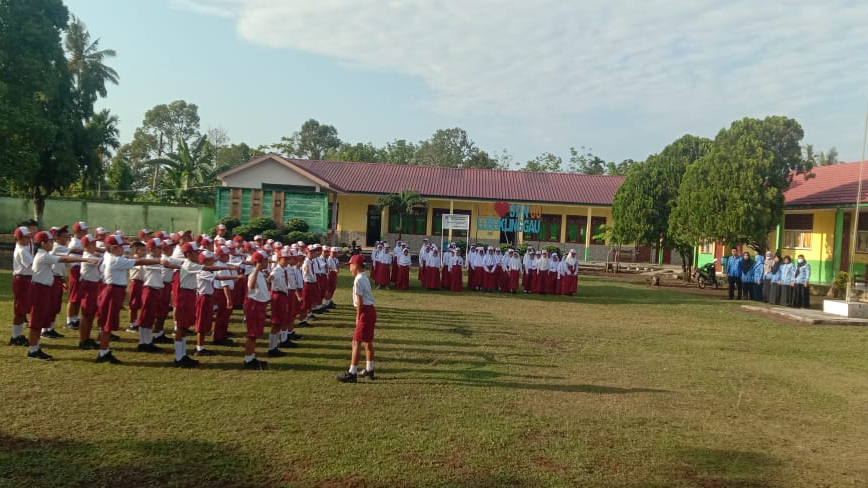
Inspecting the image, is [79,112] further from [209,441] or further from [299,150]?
[299,150]

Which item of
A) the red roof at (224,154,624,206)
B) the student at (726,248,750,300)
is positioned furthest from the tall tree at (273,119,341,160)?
the student at (726,248,750,300)

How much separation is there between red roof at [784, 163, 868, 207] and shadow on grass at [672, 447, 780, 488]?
18692 mm

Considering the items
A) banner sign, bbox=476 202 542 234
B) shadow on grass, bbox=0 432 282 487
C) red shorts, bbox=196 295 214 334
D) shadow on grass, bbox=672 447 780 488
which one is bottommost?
shadow on grass, bbox=0 432 282 487

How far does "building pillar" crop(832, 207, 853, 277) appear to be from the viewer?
2222 cm

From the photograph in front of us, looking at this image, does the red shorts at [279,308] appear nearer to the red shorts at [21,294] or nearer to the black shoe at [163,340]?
the black shoe at [163,340]

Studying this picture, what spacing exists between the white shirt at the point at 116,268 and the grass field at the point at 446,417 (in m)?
1.06

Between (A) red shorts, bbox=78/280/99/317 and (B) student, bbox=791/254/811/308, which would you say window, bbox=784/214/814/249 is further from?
(A) red shorts, bbox=78/280/99/317

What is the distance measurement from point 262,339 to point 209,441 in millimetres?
4955

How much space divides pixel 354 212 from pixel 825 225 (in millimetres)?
22368

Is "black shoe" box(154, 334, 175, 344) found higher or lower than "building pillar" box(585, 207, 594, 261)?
lower

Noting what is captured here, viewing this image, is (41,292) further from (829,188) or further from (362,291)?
(829,188)

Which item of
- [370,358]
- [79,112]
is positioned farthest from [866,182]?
[79,112]

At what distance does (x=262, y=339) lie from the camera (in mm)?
10445

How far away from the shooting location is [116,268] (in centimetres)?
834
